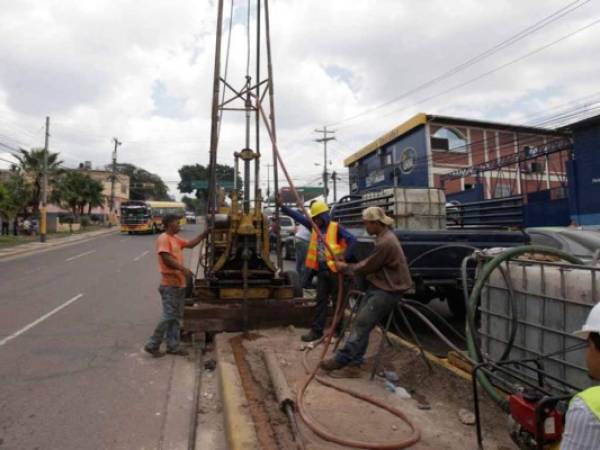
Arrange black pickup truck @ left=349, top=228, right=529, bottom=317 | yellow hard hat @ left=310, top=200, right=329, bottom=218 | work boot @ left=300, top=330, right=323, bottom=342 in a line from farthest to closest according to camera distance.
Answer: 1. black pickup truck @ left=349, top=228, right=529, bottom=317
2. yellow hard hat @ left=310, top=200, right=329, bottom=218
3. work boot @ left=300, top=330, right=323, bottom=342

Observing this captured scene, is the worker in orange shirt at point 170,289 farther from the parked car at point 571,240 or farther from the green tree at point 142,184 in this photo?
the green tree at point 142,184

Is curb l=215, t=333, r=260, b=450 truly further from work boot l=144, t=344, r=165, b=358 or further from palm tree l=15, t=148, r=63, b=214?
palm tree l=15, t=148, r=63, b=214

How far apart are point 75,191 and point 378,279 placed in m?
46.0

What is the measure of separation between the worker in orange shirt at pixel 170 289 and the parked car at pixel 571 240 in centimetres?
518

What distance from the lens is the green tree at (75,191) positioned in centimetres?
4075

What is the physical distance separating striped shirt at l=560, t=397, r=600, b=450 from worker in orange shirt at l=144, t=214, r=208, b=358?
448 centimetres

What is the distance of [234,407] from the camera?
3.63 meters

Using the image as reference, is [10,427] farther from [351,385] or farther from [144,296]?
[144,296]

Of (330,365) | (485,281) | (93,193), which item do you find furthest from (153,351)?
(93,193)

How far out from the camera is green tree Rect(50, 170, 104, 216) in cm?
4075

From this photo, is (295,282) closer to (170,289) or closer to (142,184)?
(170,289)

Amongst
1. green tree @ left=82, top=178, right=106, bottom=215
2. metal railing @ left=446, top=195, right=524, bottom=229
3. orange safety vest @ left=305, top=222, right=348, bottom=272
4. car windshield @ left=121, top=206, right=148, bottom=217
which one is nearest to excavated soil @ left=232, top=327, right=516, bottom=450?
orange safety vest @ left=305, top=222, right=348, bottom=272

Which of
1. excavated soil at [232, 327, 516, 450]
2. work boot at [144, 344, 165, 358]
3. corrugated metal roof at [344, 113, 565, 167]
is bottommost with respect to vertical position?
excavated soil at [232, 327, 516, 450]

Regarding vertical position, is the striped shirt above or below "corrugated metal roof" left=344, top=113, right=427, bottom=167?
below
